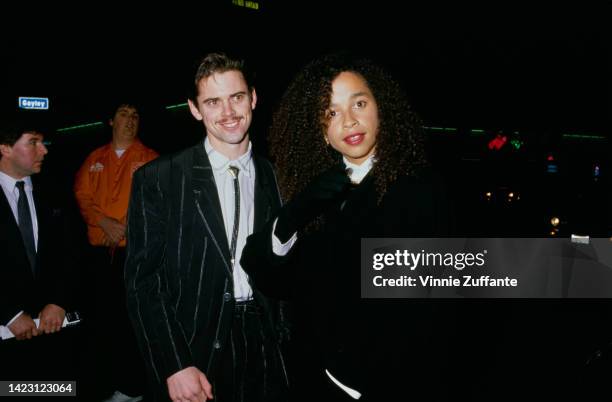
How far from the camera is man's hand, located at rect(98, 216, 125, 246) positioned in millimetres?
4055

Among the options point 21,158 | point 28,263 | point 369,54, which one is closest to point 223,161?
point 28,263

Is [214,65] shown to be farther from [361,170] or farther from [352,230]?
[352,230]

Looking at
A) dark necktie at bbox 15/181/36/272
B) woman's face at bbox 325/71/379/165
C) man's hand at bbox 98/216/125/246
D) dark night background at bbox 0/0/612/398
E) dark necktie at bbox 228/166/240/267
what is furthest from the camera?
dark night background at bbox 0/0/612/398

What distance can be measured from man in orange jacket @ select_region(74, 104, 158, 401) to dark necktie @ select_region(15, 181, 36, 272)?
0.94 meters

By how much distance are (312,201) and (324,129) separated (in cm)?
39

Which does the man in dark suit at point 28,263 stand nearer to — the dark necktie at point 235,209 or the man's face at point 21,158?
the man's face at point 21,158

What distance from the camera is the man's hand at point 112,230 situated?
4.05m

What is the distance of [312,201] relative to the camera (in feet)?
4.57

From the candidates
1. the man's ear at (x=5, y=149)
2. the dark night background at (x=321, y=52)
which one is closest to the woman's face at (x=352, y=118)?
the man's ear at (x=5, y=149)

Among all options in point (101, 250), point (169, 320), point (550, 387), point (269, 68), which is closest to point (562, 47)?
point (269, 68)

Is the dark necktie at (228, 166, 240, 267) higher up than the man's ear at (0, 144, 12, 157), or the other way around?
the man's ear at (0, 144, 12, 157)

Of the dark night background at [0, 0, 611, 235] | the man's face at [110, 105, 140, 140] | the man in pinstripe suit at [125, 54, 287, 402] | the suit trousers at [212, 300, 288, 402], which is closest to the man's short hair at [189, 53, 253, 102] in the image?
the man in pinstripe suit at [125, 54, 287, 402]

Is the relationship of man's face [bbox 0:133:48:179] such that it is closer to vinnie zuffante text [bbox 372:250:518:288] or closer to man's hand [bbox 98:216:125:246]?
man's hand [bbox 98:216:125:246]

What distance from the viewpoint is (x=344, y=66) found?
160cm
